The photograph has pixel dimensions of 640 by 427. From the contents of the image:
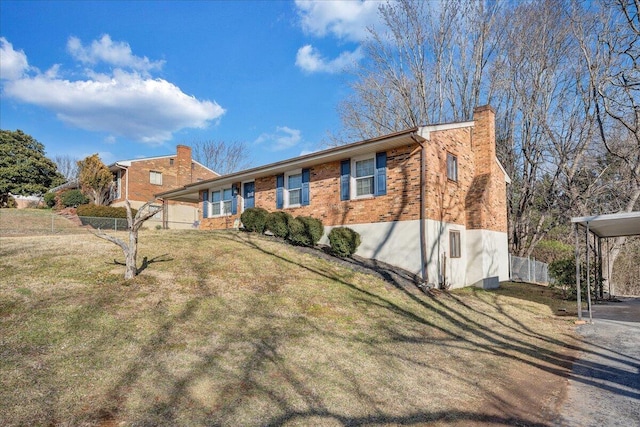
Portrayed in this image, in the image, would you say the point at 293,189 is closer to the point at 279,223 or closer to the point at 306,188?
the point at 306,188

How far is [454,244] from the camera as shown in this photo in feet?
44.4

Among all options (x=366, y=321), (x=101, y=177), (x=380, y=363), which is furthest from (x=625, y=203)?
(x=101, y=177)

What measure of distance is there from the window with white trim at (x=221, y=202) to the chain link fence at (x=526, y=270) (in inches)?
559

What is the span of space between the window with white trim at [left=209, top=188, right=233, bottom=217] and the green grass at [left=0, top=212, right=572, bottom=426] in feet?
29.0

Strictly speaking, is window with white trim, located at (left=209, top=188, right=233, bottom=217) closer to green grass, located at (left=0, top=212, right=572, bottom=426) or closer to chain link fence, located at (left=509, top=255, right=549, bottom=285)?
green grass, located at (left=0, top=212, right=572, bottom=426)

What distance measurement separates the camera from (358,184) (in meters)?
13.6

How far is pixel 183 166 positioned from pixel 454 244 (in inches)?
946

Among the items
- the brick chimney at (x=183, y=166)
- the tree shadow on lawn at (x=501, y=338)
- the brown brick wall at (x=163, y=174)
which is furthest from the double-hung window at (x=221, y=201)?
the brick chimney at (x=183, y=166)

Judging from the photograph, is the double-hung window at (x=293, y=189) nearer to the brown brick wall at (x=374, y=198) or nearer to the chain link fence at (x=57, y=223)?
the brown brick wall at (x=374, y=198)

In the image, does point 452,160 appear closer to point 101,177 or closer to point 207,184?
point 207,184

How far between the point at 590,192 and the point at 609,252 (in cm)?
300

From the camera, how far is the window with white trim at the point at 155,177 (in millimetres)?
28875

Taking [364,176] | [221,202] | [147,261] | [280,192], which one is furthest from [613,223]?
[221,202]

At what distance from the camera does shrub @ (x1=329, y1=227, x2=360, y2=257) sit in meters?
12.3
